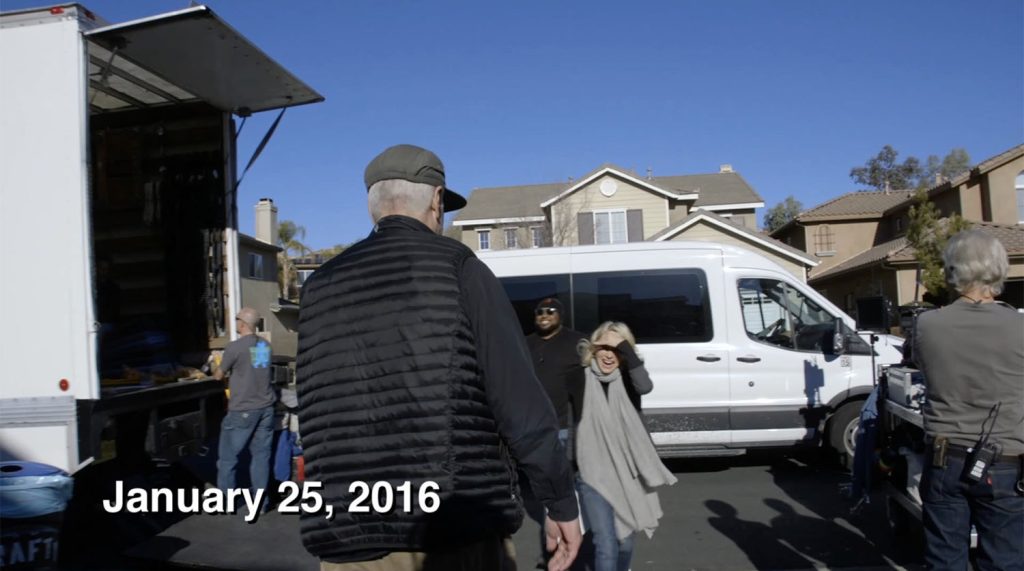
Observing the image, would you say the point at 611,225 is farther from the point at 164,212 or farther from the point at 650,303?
the point at 164,212

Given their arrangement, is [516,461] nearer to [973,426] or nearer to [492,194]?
[973,426]

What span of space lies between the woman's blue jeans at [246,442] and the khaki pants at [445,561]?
4.79 meters

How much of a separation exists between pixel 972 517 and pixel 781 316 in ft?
16.2

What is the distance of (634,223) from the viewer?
31531 mm

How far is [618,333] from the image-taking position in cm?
448

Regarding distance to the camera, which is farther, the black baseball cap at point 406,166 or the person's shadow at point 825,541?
the person's shadow at point 825,541

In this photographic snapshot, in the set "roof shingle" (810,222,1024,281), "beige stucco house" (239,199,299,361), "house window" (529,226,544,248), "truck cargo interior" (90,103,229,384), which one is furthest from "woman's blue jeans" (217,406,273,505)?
"house window" (529,226,544,248)

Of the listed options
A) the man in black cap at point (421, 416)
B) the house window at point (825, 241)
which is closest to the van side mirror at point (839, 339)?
the man in black cap at point (421, 416)

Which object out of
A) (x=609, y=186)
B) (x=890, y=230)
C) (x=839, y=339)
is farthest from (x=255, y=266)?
(x=890, y=230)

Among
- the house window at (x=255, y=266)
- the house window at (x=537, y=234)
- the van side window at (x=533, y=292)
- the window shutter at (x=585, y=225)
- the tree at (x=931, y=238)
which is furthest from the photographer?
the house window at (x=537, y=234)

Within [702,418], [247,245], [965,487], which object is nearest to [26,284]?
[965,487]

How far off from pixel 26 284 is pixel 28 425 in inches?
33.4

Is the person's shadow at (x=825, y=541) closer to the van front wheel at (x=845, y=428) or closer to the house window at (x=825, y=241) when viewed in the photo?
the van front wheel at (x=845, y=428)

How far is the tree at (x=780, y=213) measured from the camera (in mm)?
68062
